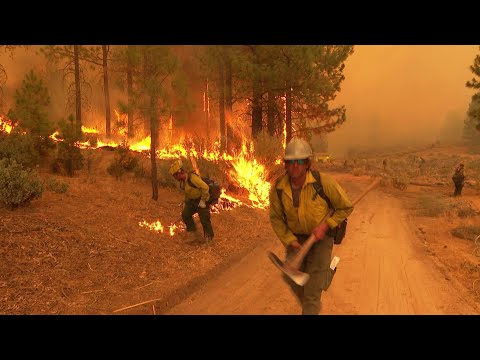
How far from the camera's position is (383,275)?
6.54m

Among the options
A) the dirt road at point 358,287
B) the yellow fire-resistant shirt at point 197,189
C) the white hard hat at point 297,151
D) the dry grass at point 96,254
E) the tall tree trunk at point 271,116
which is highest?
the tall tree trunk at point 271,116

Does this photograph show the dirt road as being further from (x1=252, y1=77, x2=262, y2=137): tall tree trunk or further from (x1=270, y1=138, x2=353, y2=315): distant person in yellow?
(x1=252, y1=77, x2=262, y2=137): tall tree trunk

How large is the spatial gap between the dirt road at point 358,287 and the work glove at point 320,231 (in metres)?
1.55

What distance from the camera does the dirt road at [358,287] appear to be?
526 cm

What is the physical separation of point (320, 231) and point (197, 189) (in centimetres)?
405

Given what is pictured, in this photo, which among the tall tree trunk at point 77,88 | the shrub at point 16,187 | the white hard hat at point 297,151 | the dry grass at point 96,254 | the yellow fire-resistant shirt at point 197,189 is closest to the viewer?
the white hard hat at point 297,151

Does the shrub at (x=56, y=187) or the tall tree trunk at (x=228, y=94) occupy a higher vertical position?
the tall tree trunk at (x=228, y=94)

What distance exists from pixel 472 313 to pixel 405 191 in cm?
1473

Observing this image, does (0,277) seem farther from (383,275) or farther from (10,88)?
(10,88)

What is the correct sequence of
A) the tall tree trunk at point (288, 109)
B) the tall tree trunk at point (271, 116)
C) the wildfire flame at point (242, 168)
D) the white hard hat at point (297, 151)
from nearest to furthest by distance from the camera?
the white hard hat at point (297, 151) → the wildfire flame at point (242, 168) → the tall tree trunk at point (288, 109) → the tall tree trunk at point (271, 116)

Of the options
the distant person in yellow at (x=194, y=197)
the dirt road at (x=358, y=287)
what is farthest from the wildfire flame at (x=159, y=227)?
the dirt road at (x=358, y=287)

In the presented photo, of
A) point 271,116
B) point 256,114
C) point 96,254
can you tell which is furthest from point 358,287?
point 271,116

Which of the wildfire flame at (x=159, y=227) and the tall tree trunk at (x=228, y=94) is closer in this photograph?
the wildfire flame at (x=159, y=227)

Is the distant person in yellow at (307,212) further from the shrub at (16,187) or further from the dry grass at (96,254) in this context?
the shrub at (16,187)
